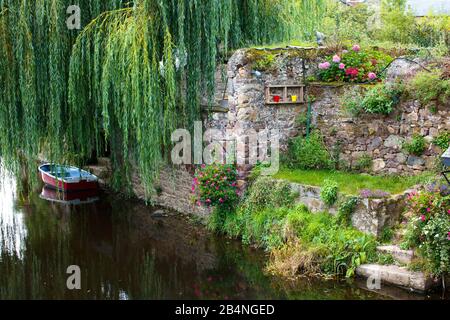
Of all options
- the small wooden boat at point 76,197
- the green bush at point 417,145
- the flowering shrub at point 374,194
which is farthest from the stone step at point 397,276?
the small wooden boat at point 76,197

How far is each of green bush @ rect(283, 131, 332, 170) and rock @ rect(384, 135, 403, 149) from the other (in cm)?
112

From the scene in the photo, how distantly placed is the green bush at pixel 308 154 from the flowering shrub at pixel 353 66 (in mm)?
1168

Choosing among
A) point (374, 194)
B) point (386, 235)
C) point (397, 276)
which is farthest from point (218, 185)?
point (397, 276)

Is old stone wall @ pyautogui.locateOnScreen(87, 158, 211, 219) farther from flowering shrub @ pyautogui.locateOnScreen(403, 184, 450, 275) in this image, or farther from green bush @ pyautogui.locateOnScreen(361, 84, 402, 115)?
flowering shrub @ pyautogui.locateOnScreen(403, 184, 450, 275)

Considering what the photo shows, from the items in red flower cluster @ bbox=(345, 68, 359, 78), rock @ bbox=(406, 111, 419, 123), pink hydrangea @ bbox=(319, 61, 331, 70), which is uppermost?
pink hydrangea @ bbox=(319, 61, 331, 70)

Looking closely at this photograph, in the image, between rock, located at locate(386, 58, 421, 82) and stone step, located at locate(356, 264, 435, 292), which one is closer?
stone step, located at locate(356, 264, 435, 292)

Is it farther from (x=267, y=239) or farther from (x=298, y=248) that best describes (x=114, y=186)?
(x=298, y=248)

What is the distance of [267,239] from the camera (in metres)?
9.77

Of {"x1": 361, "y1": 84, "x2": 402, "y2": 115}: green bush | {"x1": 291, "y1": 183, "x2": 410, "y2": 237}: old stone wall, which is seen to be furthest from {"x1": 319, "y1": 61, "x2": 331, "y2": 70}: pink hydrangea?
{"x1": 291, "y1": 183, "x2": 410, "y2": 237}: old stone wall

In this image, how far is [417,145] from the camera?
376 inches

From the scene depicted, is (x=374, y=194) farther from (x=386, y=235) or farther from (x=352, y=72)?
(x=352, y=72)

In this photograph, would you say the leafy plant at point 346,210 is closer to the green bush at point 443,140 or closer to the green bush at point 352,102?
the green bush at point 443,140

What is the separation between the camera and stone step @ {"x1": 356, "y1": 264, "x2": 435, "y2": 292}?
781 centimetres
